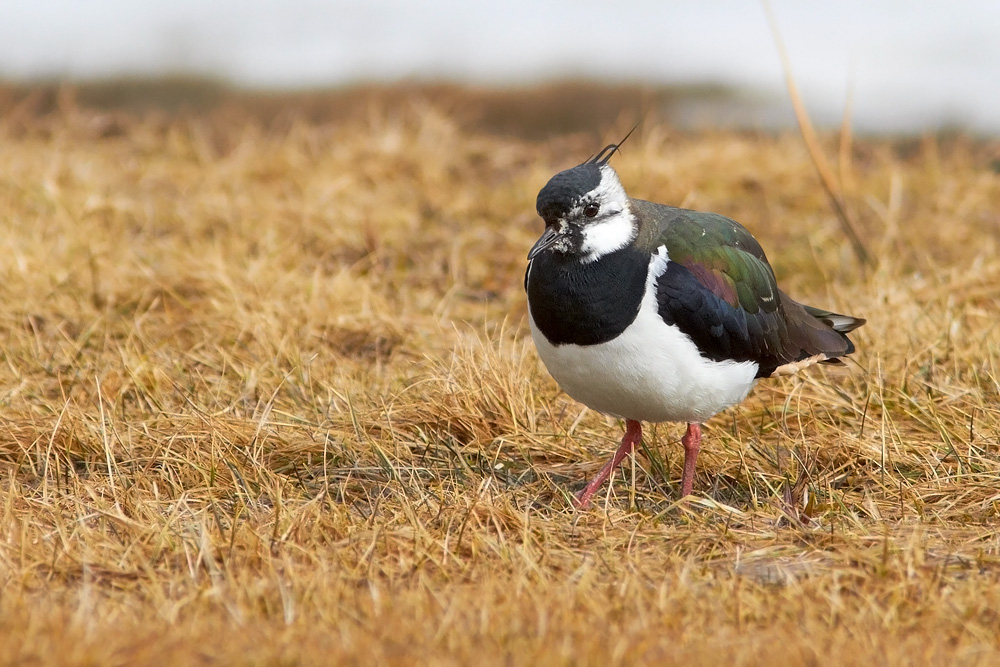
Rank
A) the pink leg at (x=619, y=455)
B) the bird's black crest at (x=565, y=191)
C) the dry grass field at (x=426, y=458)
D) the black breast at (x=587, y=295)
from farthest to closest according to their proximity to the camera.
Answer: the pink leg at (x=619, y=455), the bird's black crest at (x=565, y=191), the black breast at (x=587, y=295), the dry grass field at (x=426, y=458)

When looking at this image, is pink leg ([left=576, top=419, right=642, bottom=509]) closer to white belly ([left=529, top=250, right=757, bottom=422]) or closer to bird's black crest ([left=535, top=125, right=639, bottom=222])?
white belly ([left=529, top=250, right=757, bottom=422])

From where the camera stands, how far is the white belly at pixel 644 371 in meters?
3.62

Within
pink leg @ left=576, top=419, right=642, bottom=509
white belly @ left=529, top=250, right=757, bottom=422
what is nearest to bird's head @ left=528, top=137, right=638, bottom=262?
white belly @ left=529, top=250, right=757, bottom=422

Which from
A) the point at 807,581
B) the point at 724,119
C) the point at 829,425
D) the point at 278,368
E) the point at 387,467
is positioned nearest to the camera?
the point at 807,581

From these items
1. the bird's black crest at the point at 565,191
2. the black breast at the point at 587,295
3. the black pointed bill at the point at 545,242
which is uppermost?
the bird's black crest at the point at 565,191

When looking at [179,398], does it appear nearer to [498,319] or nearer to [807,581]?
[498,319]

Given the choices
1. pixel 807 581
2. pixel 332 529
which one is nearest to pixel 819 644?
pixel 807 581

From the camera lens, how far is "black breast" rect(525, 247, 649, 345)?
3617mm

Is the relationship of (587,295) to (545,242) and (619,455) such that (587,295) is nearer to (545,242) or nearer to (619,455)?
(545,242)

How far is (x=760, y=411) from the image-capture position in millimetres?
4555

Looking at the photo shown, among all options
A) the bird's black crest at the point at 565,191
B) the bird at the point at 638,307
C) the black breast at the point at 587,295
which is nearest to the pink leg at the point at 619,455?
the bird at the point at 638,307

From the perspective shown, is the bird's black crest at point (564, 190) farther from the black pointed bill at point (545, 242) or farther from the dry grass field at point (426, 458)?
the dry grass field at point (426, 458)

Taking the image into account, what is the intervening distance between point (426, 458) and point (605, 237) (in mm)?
1032

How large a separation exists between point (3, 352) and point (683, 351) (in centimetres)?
291
